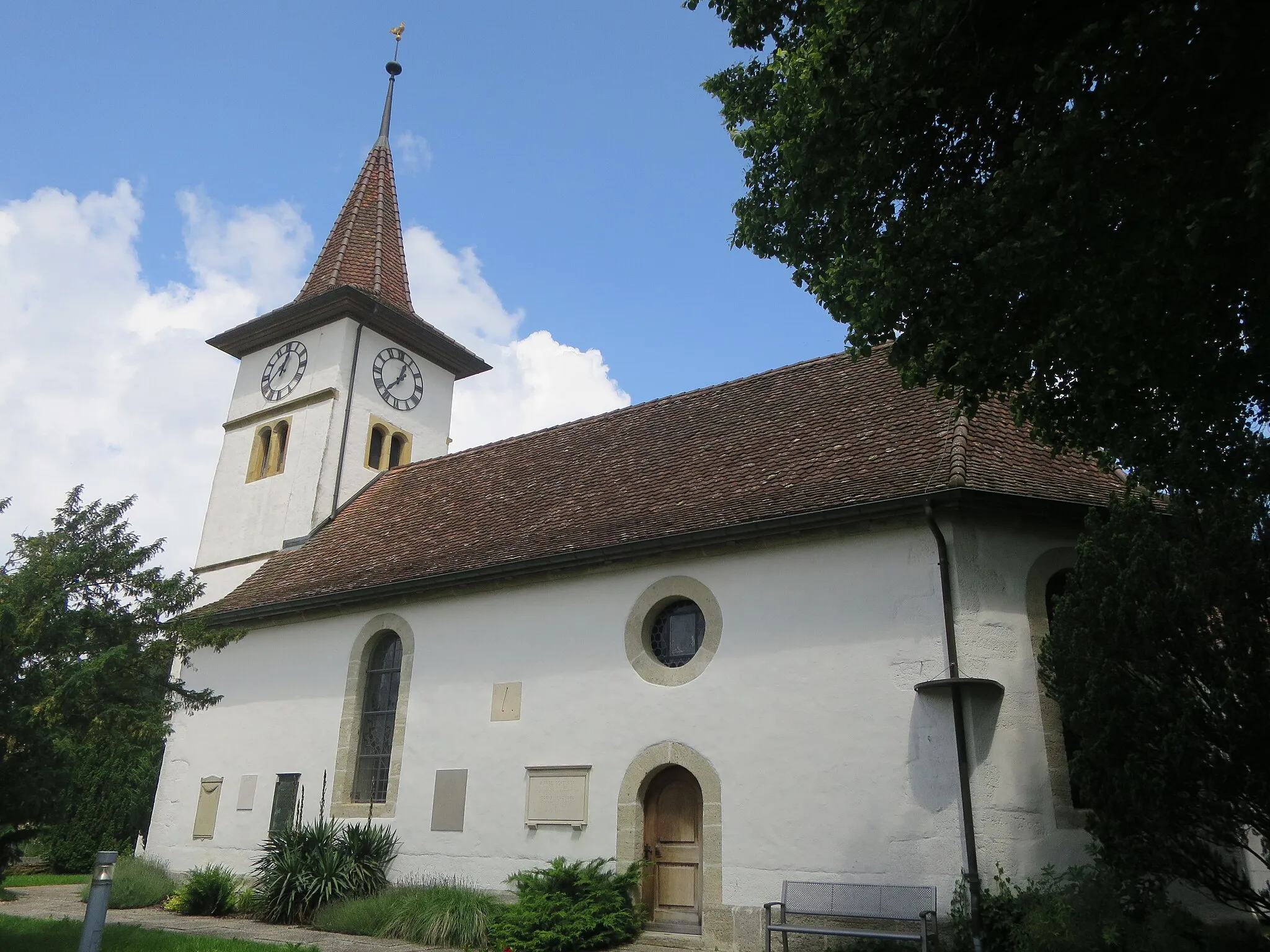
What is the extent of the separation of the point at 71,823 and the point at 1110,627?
2312 centimetres

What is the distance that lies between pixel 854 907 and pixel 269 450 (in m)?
16.5

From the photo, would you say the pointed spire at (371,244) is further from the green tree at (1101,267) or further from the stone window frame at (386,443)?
the green tree at (1101,267)

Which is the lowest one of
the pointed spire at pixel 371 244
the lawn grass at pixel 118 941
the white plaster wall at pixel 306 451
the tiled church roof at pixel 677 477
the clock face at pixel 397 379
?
the lawn grass at pixel 118 941

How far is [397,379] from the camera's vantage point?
75.3 ft

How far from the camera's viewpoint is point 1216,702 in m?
8.02

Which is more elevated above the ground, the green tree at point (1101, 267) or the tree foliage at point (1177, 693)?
the green tree at point (1101, 267)

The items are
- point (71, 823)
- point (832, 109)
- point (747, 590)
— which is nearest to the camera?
point (832, 109)

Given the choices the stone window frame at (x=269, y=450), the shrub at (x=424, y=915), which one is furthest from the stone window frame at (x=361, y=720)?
the stone window frame at (x=269, y=450)

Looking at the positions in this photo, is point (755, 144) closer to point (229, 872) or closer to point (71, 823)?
point (229, 872)

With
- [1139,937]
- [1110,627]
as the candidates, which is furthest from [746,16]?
[1139,937]

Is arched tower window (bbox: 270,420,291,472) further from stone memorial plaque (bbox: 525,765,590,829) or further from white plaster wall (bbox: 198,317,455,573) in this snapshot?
stone memorial plaque (bbox: 525,765,590,829)

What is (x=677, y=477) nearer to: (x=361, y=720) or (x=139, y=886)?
(x=361, y=720)

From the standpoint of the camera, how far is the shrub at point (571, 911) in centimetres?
1048

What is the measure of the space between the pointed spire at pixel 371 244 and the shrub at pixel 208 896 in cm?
1261
